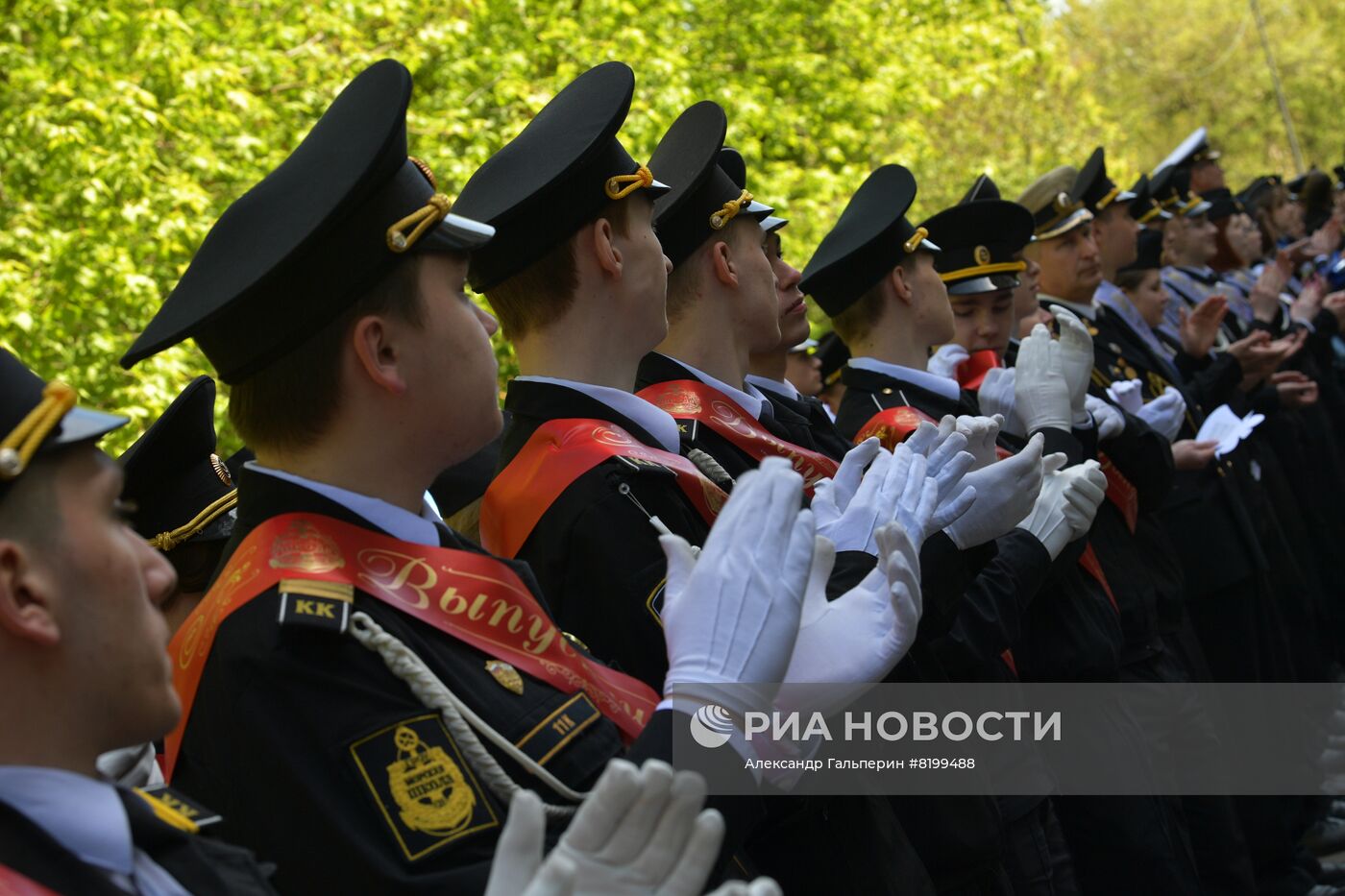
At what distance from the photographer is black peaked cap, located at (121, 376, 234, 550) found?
3049 millimetres

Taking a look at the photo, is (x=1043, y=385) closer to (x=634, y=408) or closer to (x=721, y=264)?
(x=721, y=264)

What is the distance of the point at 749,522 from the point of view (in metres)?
2.18

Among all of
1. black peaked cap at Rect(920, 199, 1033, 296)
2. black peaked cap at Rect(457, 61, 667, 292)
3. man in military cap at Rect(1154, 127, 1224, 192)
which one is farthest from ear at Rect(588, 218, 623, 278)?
man in military cap at Rect(1154, 127, 1224, 192)

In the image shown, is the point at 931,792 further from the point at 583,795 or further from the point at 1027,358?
the point at 1027,358

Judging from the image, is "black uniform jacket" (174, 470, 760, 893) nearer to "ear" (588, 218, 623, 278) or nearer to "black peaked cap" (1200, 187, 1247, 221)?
"ear" (588, 218, 623, 278)

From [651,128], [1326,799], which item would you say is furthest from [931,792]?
[651,128]

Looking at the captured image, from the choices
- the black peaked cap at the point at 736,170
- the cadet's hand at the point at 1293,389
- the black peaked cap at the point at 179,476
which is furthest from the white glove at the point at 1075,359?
the cadet's hand at the point at 1293,389

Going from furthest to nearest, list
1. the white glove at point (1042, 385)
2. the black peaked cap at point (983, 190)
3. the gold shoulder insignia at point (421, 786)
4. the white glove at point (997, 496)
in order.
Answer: the black peaked cap at point (983, 190)
the white glove at point (1042, 385)
the white glove at point (997, 496)
the gold shoulder insignia at point (421, 786)

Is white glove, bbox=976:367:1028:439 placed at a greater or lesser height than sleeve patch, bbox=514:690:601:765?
lesser

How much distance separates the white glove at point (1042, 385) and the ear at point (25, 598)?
341cm

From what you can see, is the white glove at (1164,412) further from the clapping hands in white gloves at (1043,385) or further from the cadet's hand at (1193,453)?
the clapping hands in white gloves at (1043,385)

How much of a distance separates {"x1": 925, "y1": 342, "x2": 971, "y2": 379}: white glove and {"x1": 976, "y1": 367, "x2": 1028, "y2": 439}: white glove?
55 centimetres

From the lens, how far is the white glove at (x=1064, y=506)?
3.87 m

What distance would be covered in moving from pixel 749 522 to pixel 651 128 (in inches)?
354
